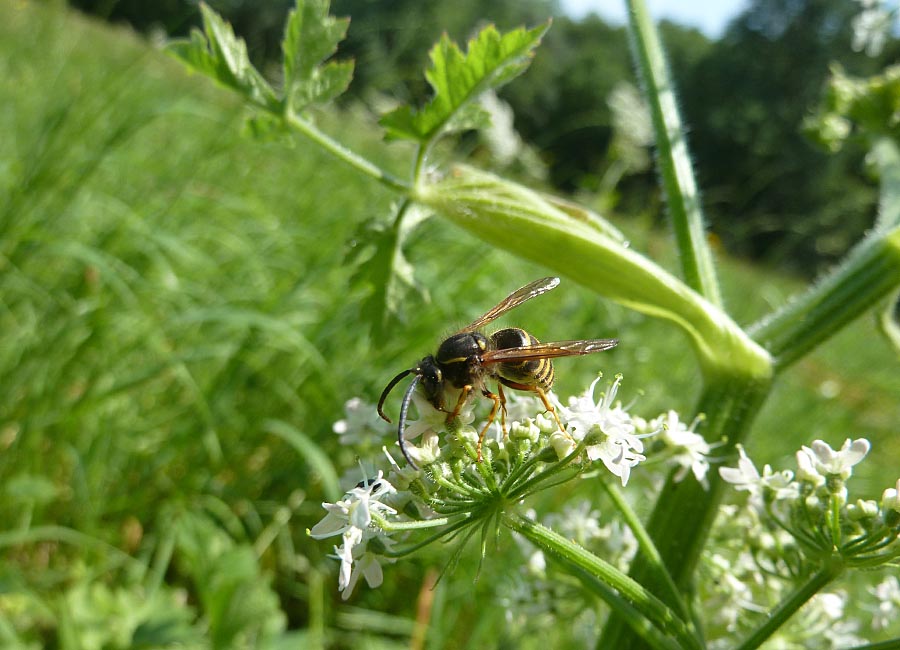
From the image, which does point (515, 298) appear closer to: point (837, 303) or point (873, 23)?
point (837, 303)

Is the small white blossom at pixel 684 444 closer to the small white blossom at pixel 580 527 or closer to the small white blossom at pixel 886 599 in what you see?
the small white blossom at pixel 580 527

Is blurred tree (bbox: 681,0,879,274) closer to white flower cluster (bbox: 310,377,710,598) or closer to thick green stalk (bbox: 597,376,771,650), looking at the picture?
thick green stalk (bbox: 597,376,771,650)

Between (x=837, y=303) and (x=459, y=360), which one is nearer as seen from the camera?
(x=459, y=360)

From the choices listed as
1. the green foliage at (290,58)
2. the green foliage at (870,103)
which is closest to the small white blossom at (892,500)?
the green foliage at (290,58)

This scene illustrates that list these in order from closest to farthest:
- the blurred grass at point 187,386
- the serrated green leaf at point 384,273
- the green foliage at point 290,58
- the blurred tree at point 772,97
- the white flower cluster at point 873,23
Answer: the green foliage at point 290,58, the serrated green leaf at point 384,273, the white flower cluster at point 873,23, the blurred grass at point 187,386, the blurred tree at point 772,97

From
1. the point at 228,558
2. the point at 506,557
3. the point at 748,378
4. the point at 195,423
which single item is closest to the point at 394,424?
the point at 748,378

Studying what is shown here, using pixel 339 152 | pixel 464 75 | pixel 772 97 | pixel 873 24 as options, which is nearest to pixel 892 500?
pixel 464 75

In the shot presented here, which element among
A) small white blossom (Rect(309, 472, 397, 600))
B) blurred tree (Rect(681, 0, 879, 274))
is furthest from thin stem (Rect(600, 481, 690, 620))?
blurred tree (Rect(681, 0, 879, 274))
